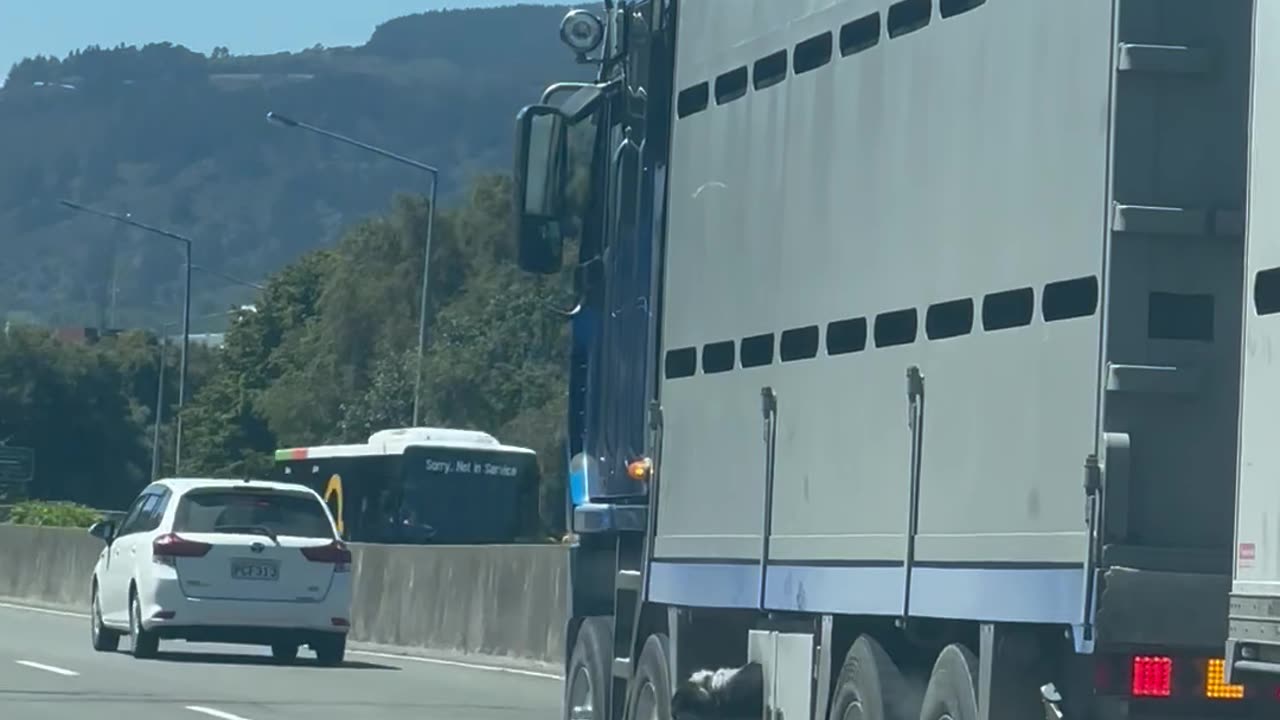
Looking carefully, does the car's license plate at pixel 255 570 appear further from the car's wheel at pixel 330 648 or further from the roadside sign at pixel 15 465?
the roadside sign at pixel 15 465

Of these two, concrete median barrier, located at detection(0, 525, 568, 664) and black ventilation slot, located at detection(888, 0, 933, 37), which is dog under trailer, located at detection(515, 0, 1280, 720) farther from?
concrete median barrier, located at detection(0, 525, 568, 664)

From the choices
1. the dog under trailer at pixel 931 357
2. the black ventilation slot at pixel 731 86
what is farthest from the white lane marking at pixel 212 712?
the black ventilation slot at pixel 731 86

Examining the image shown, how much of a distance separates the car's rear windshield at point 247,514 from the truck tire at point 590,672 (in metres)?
10.1

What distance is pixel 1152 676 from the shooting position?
726cm

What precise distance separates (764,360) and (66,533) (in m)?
30.9

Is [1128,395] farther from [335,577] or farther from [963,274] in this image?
[335,577]

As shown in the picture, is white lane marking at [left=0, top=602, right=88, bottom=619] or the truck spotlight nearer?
the truck spotlight

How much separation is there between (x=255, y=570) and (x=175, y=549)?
2.13 ft

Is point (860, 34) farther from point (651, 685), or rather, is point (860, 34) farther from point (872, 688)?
point (651, 685)

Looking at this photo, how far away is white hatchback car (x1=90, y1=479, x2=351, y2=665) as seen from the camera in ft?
75.1

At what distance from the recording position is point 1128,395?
7.13 metres

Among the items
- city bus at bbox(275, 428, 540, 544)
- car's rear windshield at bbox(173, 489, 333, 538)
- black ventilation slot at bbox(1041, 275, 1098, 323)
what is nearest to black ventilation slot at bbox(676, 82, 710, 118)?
black ventilation slot at bbox(1041, 275, 1098, 323)

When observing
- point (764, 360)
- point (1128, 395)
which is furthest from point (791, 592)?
point (1128, 395)

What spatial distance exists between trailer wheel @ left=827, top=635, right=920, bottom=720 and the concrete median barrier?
14.4m
